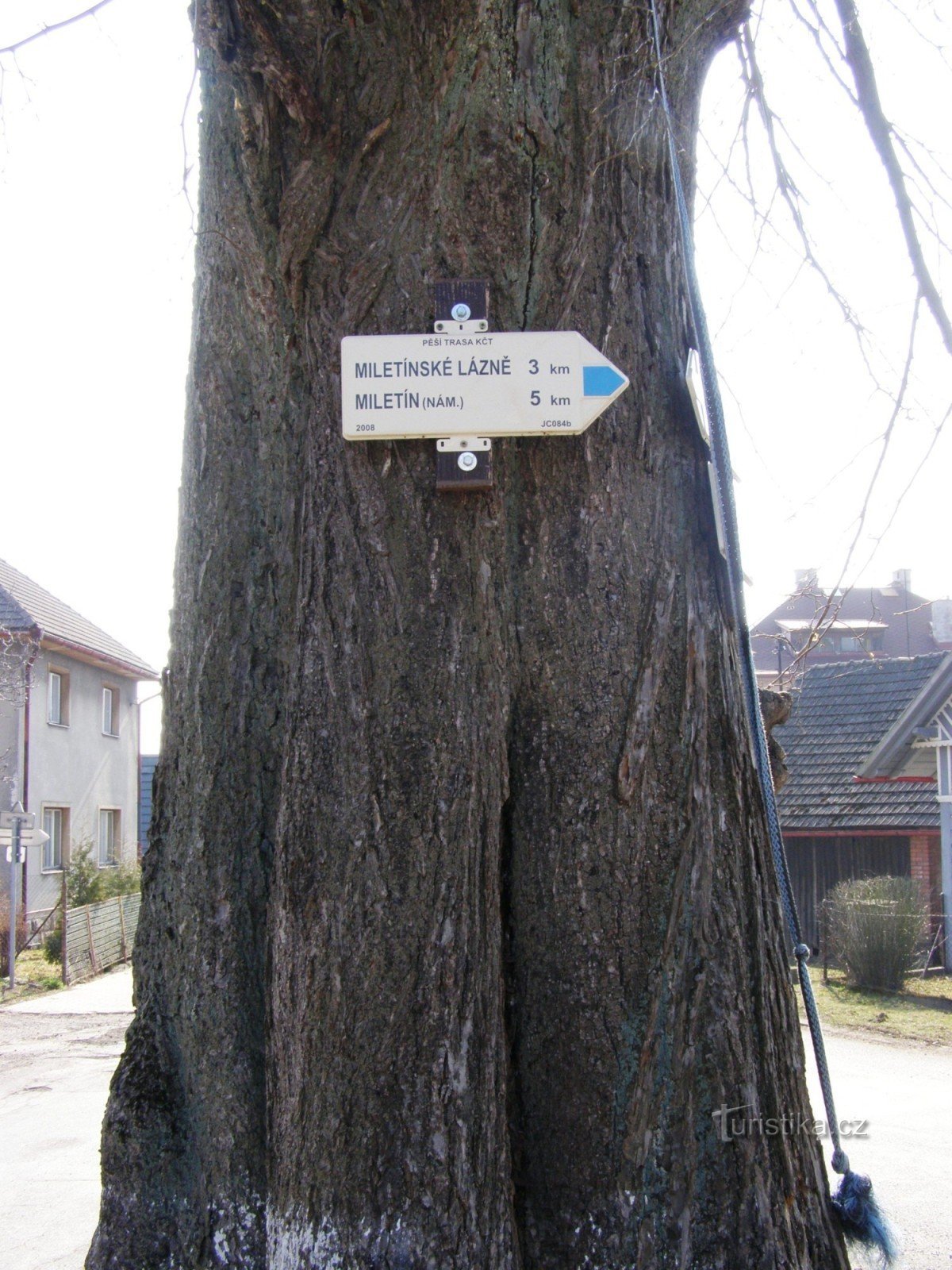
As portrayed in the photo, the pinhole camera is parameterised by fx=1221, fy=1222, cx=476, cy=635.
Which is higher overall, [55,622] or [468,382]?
[55,622]

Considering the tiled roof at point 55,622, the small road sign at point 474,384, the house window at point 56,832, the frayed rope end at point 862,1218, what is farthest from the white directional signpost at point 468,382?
the house window at point 56,832

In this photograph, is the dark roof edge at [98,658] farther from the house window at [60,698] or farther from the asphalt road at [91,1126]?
the asphalt road at [91,1126]

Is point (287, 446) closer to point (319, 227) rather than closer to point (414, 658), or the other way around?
point (319, 227)

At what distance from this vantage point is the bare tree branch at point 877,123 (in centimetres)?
385

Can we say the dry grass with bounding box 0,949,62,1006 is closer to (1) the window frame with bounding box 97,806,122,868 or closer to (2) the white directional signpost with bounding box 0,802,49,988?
(2) the white directional signpost with bounding box 0,802,49,988

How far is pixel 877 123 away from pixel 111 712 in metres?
28.2

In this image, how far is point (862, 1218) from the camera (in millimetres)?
2455

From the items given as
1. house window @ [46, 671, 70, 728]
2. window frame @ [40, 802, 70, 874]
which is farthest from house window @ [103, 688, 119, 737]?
window frame @ [40, 802, 70, 874]

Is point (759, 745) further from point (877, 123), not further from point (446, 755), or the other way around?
point (877, 123)

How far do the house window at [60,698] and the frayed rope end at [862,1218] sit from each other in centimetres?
2517

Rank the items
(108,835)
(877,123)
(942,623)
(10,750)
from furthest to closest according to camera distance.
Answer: (942,623) → (108,835) → (10,750) → (877,123)

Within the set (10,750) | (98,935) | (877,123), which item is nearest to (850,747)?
(98,935)

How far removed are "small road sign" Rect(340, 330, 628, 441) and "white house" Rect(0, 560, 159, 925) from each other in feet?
59.0

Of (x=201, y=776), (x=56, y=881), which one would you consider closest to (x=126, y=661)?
(x=56, y=881)
